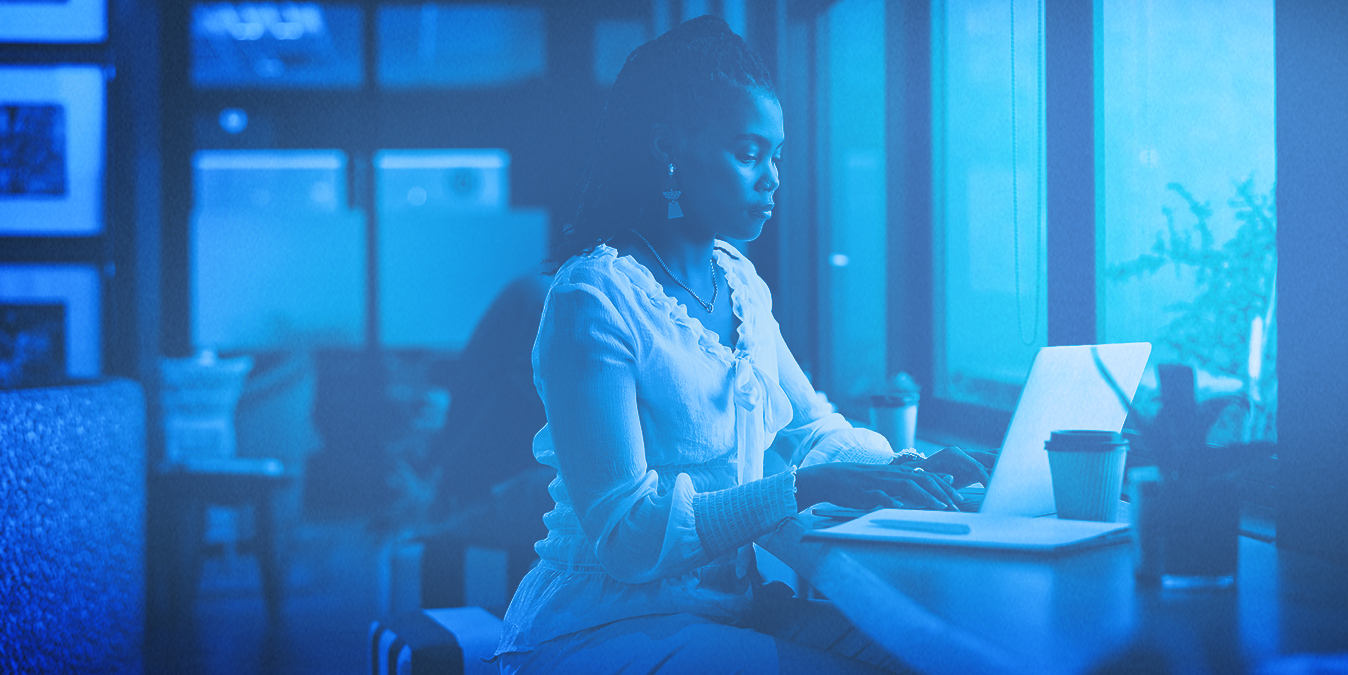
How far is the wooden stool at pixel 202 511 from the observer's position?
338 centimetres

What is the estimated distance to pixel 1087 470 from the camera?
1.11m

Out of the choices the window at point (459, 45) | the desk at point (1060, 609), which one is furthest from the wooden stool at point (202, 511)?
the window at point (459, 45)

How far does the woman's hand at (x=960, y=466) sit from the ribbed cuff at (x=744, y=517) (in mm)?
241

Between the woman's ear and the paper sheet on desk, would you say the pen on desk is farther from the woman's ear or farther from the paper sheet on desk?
the woman's ear

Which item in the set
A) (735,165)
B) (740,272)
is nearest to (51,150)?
(740,272)

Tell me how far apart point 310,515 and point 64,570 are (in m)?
3.73

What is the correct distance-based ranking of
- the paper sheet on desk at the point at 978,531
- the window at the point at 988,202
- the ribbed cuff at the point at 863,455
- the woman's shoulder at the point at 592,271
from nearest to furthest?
the paper sheet on desk at the point at 978,531 < the woman's shoulder at the point at 592,271 < the ribbed cuff at the point at 863,455 < the window at the point at 988,202

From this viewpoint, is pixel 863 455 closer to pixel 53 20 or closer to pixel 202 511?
pixel 53 20

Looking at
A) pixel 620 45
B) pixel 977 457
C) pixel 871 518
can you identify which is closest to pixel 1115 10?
pixel 977 457

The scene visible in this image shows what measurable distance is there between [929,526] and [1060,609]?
0.26 m

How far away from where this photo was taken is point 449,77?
6332 mm

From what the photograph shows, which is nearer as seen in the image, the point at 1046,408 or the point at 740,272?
the point at 1046,408

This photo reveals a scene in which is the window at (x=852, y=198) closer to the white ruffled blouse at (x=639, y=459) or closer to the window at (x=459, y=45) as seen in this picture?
the white ruffled blouse at (x=639, y=459)

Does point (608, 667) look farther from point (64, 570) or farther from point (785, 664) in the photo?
point (64, 570)
